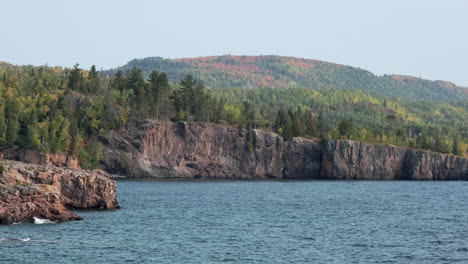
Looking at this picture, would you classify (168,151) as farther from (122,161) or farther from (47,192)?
(47,192)

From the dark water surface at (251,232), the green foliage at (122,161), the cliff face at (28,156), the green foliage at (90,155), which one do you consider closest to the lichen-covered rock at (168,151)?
the green foliage at (122,161)

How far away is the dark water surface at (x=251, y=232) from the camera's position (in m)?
67.2

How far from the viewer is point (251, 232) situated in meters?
83.9

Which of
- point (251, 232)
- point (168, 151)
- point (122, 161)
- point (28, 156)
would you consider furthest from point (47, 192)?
point (168, 151)

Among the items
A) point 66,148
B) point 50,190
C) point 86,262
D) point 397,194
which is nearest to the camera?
point 86,262

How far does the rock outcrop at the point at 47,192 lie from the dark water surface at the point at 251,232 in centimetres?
236

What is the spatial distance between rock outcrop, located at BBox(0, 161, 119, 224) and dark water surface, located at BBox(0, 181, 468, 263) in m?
2.36

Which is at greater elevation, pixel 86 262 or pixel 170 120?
pixel 170 120

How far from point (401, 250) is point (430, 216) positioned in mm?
35553

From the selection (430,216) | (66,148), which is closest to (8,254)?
(430,216)

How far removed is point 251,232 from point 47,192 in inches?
923

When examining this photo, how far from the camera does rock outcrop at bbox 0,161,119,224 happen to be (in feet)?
264

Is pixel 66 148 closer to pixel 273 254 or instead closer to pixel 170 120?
pixel 170 120

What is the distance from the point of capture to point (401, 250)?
237 feet
